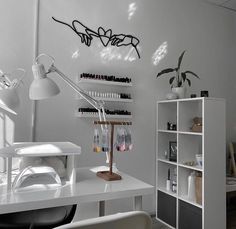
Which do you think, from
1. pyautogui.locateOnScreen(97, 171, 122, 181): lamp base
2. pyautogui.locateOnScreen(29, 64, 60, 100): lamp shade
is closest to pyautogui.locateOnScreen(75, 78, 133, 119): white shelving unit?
pyautogui.locateOnScreen(97, 171, 122, 181): lamp base

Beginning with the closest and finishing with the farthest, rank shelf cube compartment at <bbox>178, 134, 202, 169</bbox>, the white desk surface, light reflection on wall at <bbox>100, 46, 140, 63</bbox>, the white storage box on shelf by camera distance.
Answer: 1. the white desk surface
2. the white storage box on shelf
3. shelf cube compartment at <bbox>178, 134, 202, 169</bbox>
4. light reflection on wall at <bbox>100, 46, 140, 63</bbox>

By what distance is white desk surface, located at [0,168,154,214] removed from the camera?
45.4 inches

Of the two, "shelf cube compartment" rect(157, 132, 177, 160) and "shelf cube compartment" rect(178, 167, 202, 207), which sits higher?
"shelf cube compartment" rect(157, 132, 177, 160)

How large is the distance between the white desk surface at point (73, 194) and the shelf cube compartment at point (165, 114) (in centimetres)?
154

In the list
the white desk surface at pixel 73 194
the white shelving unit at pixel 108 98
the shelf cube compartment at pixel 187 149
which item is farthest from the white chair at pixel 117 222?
the shelf cube compartment at pixel 187 149

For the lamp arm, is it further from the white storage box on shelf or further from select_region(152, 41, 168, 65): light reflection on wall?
select_region(152, 41, 168, 65): light reflection on wall

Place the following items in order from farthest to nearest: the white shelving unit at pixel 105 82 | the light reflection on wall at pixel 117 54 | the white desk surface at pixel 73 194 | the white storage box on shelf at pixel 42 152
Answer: the light reflection on wall at pixel 117 54 → the white shelving unit at pixel 105 82 → the white storage box on shelf at pixel 42 152 → the white desk surface at pixel 73 194

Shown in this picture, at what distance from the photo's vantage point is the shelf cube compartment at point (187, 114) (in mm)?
2658

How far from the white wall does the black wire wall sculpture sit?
0.06m

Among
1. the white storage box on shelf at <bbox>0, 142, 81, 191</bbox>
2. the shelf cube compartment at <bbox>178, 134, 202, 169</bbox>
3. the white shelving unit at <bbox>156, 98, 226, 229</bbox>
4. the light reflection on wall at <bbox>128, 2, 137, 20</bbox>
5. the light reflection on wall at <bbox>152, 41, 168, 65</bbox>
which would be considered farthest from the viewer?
the light reflection on wall at <bbox>152, 41, 168, 65</bbox>

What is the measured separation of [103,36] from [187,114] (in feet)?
4.19

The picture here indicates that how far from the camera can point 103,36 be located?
2.75 m

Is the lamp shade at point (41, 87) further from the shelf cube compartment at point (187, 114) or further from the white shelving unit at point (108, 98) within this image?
the shelf cube compartment at point (187, 114)

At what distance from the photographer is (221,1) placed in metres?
3.42
